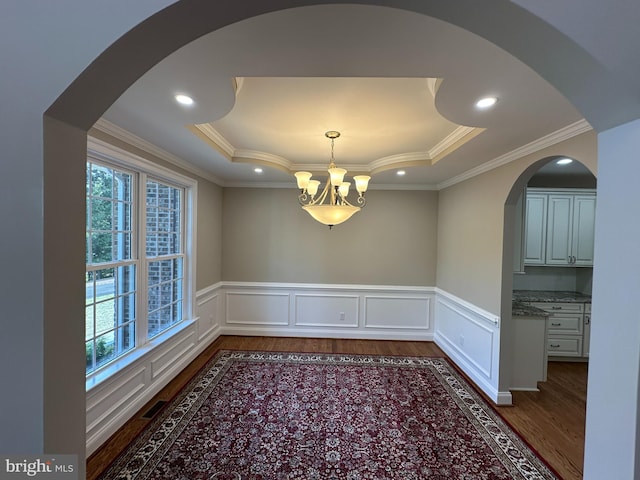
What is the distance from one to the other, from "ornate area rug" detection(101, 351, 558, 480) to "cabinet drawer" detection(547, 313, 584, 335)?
163cm

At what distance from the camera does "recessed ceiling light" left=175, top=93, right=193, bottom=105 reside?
1.69 meters

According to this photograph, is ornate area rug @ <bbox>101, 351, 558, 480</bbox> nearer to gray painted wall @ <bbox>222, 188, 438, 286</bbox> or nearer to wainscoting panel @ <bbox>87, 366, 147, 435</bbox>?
wainscoting panel @ <bbox>87, 366, 147, 435</bbox>

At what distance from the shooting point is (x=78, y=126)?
0.76 metres

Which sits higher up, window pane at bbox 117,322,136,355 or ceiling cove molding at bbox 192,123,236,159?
ceiling cove molding at bbox 192,123,236,159

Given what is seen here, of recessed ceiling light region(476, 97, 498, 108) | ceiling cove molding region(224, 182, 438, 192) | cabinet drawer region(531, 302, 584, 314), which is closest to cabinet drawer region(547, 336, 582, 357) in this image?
cabinet drawer region(531, 302, 584, 314)

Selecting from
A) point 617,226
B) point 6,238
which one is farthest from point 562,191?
point 6,238

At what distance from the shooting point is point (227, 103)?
1.77 m

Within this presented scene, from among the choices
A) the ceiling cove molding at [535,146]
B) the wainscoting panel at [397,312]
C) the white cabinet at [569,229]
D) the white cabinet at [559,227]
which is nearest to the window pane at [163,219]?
the wainscoting panel at [397,312]

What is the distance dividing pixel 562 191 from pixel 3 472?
536 cm

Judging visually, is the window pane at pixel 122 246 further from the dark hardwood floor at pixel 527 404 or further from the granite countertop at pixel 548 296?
the granite countertop at pixel 548 296

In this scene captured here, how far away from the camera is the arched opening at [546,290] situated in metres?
2.78

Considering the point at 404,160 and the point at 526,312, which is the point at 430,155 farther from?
the point at 526,312

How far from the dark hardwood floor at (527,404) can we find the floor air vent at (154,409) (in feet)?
0.14

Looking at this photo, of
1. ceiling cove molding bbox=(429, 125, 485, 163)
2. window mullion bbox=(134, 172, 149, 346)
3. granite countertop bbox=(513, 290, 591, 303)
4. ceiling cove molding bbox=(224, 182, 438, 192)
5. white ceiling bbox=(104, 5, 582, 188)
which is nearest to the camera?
white ceiling bbox=(104, 5, 582, 188)
